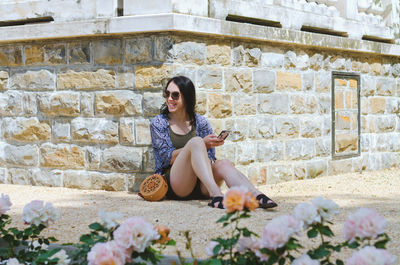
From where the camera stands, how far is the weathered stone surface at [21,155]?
20.1 feet

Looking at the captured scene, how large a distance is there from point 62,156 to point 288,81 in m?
2.64

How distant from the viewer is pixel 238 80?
590cm

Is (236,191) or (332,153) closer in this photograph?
(236,191)

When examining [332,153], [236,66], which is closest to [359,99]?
[332,153]

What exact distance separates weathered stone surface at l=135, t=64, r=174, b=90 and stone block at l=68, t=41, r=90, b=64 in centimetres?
64

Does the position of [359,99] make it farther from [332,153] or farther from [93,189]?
[93,189]

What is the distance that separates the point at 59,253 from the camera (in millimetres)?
2348

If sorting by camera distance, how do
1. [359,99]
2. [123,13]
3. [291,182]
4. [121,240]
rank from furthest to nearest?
A: [359,99] → [291,182] → [123,13] → [121,240]

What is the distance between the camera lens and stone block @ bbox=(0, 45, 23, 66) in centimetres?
621

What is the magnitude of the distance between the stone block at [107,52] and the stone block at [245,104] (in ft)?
4.14

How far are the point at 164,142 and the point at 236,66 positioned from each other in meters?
1.38

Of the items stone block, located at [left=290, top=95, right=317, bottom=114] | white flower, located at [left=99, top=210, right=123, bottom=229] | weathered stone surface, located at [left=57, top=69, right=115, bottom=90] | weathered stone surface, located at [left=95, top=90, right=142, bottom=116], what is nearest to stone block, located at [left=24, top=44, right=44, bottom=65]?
weathered stone surface, located at [left=57, top=69, right=115, bottom=90]

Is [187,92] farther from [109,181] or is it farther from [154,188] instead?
[109,181]

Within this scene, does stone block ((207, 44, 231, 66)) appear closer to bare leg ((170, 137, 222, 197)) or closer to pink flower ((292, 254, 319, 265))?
bare leg ((170, 137, 222, 197))
